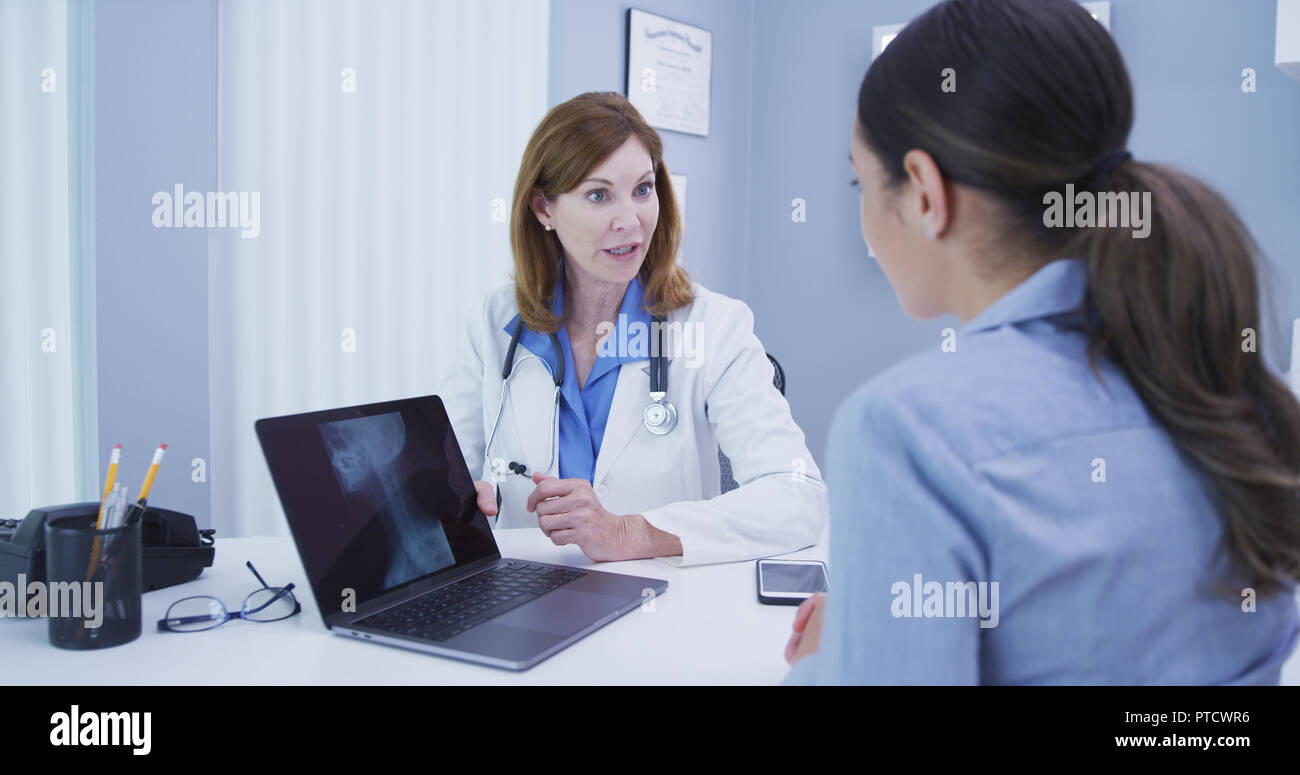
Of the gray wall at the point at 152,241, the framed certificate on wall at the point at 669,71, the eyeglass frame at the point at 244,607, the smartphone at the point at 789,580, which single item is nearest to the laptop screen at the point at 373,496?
the eyeglass frame at the point at 244,607

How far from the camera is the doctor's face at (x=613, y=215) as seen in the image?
→ 1.80m

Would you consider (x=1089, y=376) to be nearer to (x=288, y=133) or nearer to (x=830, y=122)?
(x=288, y=133)

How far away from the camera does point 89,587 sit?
96cm

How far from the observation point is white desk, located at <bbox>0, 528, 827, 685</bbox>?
888mm

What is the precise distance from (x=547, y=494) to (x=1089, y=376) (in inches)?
33.8

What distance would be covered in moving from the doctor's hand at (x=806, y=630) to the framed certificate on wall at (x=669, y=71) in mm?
2414

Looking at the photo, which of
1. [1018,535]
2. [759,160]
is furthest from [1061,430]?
[759,160]

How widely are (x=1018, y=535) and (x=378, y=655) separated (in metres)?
0.66

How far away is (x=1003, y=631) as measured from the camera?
631 millimetres

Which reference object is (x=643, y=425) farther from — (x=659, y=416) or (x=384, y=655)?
(x=384, y=655)

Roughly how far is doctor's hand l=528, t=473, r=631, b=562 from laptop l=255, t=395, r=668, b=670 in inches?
2.7

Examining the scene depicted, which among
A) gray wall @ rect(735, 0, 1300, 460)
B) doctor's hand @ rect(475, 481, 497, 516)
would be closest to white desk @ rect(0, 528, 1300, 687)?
doctor's hand @ rect(475, 481, 497, 516)

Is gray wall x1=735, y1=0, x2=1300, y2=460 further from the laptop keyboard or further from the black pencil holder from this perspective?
the black pencil holder
